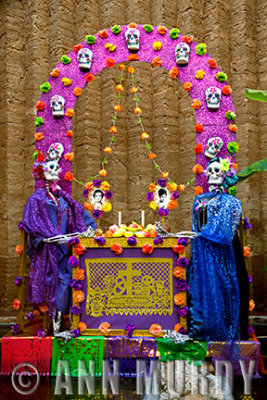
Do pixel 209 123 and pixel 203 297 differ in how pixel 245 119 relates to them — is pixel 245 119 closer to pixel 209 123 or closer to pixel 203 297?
pixel 209 123

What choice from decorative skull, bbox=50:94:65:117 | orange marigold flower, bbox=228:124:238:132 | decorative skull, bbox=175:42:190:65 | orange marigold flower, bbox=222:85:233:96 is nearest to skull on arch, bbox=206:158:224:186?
orange marigold flower, bbox=228:124:238:132

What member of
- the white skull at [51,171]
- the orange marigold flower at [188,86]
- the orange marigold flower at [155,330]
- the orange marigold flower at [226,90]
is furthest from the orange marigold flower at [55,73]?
the orange marigold flower at [155,330]

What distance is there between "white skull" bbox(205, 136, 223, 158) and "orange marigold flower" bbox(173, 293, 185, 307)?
132cm

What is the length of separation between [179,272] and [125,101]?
3.46 m

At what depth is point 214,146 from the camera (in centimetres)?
386

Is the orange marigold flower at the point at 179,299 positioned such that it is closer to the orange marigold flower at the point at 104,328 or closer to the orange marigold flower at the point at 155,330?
the orange marigold flower at the point at 155,330

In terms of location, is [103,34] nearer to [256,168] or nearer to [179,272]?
[256,168]

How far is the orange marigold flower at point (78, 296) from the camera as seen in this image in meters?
3.41

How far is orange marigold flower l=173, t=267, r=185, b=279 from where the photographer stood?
3416mm

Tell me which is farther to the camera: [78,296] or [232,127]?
[232,127]

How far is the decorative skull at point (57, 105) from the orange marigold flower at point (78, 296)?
5.69ft

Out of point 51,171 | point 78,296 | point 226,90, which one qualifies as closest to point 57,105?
point 51,171

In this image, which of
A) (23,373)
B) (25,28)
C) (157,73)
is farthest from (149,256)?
(25,28)

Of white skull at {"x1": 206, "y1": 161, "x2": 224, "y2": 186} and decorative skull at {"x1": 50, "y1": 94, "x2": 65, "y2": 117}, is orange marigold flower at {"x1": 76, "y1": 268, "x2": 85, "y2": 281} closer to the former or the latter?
white skull at {"x1": 206, "y1": 161, "x2": 224, "y2": 186}
